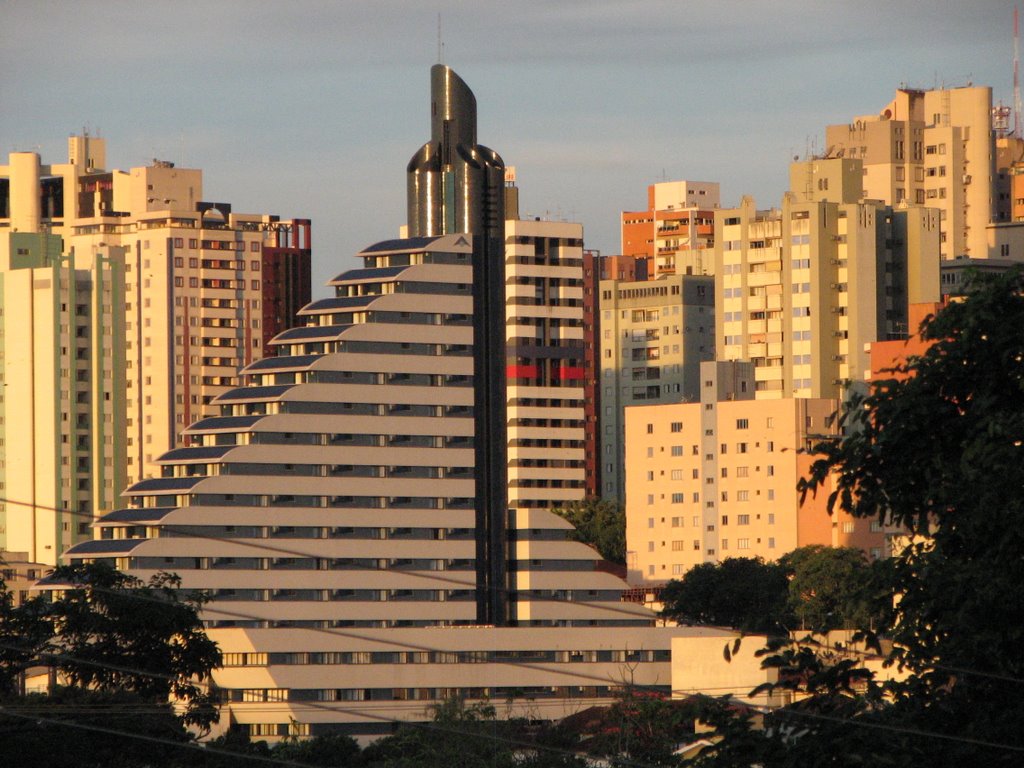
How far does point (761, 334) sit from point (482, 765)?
10636 centimetres

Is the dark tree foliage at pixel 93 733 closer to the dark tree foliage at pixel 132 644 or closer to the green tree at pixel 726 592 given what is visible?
the dark tree foliage at pixel 132 644

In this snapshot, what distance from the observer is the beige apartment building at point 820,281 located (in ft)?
549

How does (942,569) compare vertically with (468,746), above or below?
above

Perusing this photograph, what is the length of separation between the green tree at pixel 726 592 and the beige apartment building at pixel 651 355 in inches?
1722

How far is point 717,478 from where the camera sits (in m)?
165

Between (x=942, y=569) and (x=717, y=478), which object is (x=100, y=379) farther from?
(x=942, y=569)

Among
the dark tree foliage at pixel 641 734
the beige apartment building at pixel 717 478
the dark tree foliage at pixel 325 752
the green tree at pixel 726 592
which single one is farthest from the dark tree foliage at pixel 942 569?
the beige apartment building at pixel 717 478

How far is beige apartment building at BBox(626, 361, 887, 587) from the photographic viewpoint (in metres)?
158

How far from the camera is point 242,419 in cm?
14862

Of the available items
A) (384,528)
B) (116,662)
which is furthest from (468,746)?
(384,528)

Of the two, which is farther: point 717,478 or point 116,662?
point 717,478

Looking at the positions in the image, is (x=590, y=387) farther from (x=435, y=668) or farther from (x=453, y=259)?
(x=435, y=668)

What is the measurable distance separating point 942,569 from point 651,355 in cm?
17399

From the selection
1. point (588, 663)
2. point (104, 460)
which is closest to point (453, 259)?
point (588, 663)
